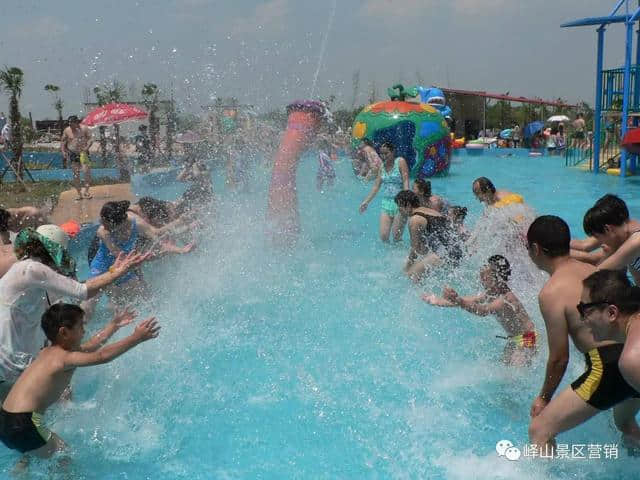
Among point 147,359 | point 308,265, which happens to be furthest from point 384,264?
point 147,359

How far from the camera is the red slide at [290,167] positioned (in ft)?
26.2

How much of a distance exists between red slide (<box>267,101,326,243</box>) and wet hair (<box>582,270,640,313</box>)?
5.46 m

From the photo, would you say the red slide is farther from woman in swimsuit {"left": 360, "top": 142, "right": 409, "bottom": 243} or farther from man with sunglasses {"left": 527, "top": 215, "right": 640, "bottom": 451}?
man with sunglasses {"left": 527, "top": 215, "right": 640, "bottom": 451}

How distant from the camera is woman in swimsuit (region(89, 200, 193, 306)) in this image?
517 centimetres

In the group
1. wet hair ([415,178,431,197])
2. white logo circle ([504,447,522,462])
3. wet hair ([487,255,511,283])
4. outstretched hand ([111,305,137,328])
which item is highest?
wet hair ([415,178,431,197])

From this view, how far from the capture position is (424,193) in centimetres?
→ 667

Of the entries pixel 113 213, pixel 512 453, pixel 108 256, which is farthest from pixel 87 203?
pixel 512 453

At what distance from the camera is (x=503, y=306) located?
13.5 ft

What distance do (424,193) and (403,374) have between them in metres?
2.63

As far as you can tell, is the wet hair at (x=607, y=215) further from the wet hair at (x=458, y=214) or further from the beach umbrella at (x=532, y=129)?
the beach umbrella at (x=532, y=129)

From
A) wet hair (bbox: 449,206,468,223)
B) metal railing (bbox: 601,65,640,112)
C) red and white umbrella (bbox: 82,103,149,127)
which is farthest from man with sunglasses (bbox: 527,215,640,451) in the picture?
metal railing (bbox: 601,65,640,112)

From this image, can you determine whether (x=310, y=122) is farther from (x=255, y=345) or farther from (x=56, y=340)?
(x=56, y=340)

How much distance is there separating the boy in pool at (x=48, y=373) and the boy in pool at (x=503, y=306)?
2.16 metres

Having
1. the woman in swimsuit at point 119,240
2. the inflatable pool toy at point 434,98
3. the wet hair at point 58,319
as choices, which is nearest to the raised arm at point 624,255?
the wet hair at point 58,319
